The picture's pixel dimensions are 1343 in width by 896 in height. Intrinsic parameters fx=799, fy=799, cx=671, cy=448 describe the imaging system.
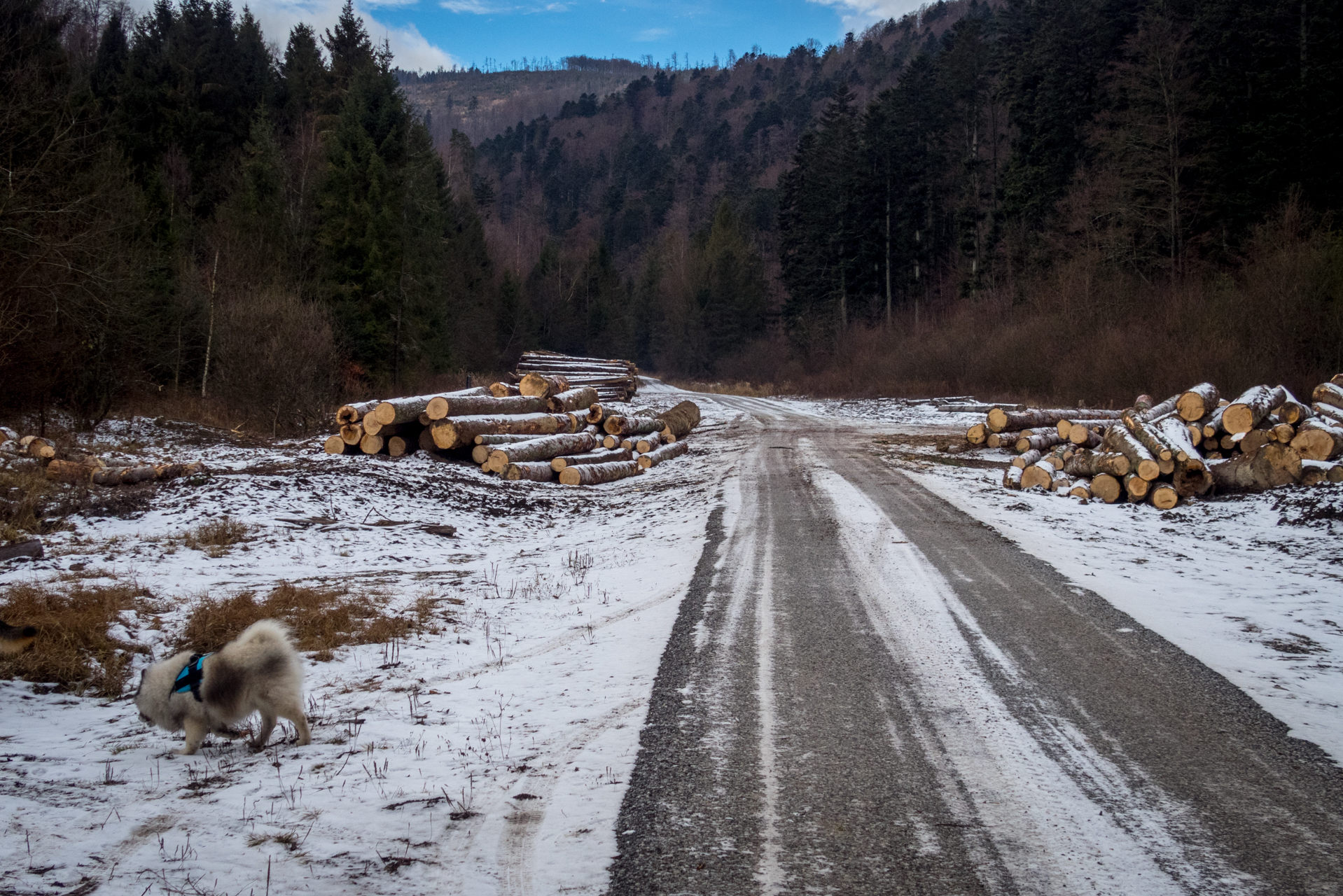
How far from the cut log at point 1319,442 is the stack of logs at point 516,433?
11567 millimetres

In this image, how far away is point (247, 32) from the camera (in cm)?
4556

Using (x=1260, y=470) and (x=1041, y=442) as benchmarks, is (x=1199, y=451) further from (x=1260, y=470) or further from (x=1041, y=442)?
(x=1041, y=442)

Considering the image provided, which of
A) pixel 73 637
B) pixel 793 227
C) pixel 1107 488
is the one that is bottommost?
pixel 73 637

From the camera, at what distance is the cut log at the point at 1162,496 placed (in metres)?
11.8

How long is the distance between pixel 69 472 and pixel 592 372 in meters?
29.7

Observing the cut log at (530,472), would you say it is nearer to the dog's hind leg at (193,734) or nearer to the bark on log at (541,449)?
the bark on log at (541,449)

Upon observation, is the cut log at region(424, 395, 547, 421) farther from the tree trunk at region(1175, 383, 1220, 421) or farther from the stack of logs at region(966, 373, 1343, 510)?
the tree trunk at region(1175, 383, 1220, 421)

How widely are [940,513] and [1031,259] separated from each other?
30453 millimetres

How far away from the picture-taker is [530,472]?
611 inches

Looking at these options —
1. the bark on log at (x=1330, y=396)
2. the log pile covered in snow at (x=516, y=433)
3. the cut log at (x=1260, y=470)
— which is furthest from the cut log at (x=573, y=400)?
the bark on log at (x=1330, y=396)

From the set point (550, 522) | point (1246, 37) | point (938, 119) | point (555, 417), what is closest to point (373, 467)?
point (550, 522)

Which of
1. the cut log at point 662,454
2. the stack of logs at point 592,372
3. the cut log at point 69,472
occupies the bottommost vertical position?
the cut log at point 662,454

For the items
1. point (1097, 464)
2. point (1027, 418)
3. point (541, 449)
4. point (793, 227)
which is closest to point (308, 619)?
point (541, 449)

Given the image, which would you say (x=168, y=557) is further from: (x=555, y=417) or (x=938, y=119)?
(x=938, y=119)
